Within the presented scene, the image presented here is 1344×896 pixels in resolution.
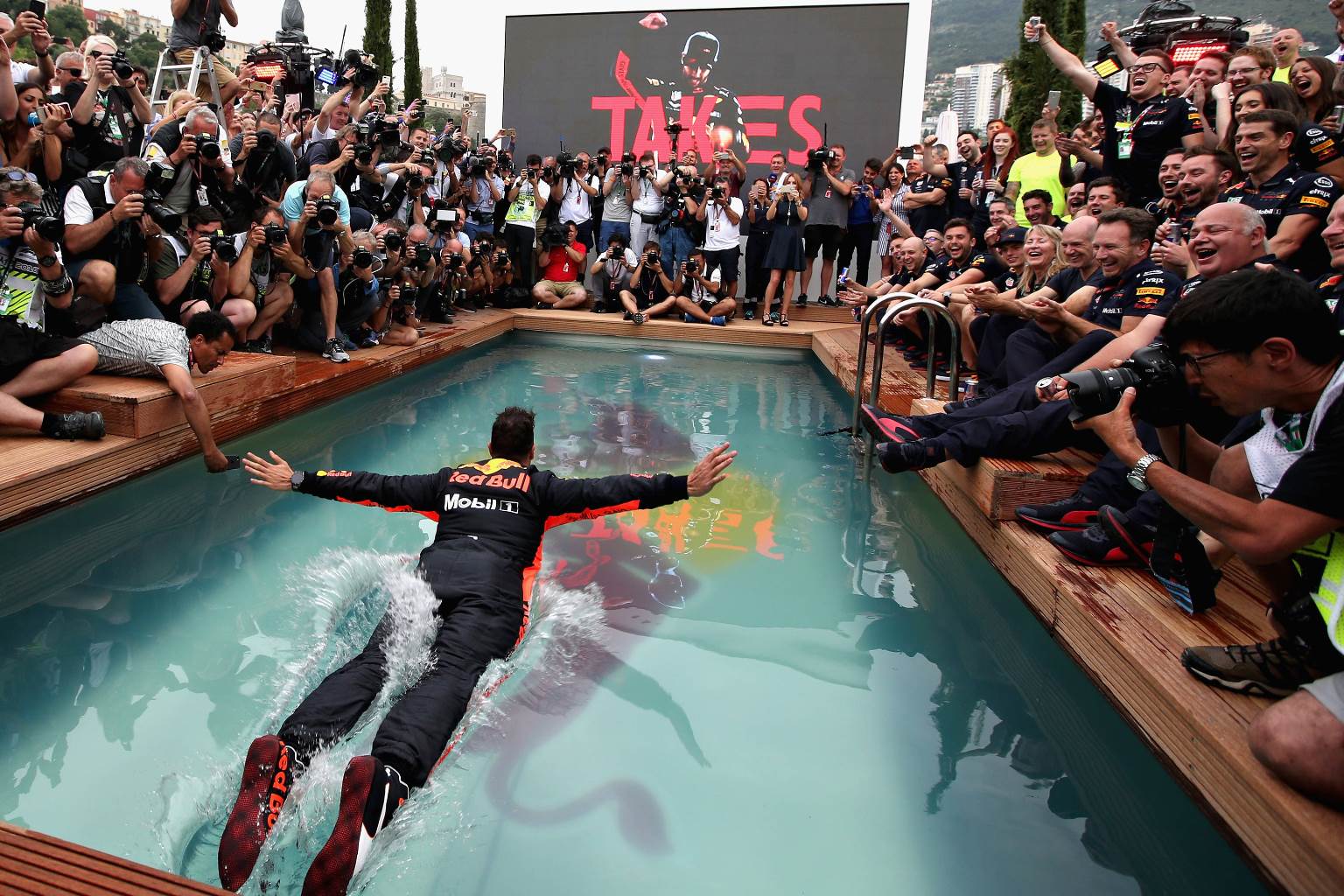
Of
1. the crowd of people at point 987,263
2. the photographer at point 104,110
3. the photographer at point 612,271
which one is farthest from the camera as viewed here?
the photographer at point 612,271

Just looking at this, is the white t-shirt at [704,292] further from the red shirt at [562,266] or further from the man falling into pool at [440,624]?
the man falling into pool at [440,624]

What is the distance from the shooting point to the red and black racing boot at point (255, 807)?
1.92 m

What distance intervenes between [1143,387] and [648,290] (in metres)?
8.92

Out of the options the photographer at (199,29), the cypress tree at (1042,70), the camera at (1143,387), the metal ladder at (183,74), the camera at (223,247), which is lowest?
the camera at (1143,387)

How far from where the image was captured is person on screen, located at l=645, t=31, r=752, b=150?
1373 centimetres

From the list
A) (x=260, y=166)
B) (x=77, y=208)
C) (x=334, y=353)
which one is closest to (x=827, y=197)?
(x=334, y=353)

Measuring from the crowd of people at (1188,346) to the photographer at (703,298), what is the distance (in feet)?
9.66

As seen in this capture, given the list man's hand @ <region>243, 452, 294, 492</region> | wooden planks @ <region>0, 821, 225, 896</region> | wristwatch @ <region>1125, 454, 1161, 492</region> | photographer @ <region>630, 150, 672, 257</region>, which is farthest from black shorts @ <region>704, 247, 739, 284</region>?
wooden planks @ <region>0, 821, 225, 896</region>

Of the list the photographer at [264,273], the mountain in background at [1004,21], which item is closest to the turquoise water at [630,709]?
the photographer at [264,273]

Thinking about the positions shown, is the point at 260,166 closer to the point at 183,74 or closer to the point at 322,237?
the point at 322,237

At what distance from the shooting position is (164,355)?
4.56m

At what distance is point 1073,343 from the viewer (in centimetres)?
404

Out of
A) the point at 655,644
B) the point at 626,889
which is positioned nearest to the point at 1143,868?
the point at 626,889

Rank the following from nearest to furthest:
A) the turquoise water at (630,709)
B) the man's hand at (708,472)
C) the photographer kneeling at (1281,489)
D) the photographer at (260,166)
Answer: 1. the photographer kneeling at (1281,489)
2. the turquoise water at (630,709)
3. the man's hand at (708,472)
4. the photographer at (260,166)
